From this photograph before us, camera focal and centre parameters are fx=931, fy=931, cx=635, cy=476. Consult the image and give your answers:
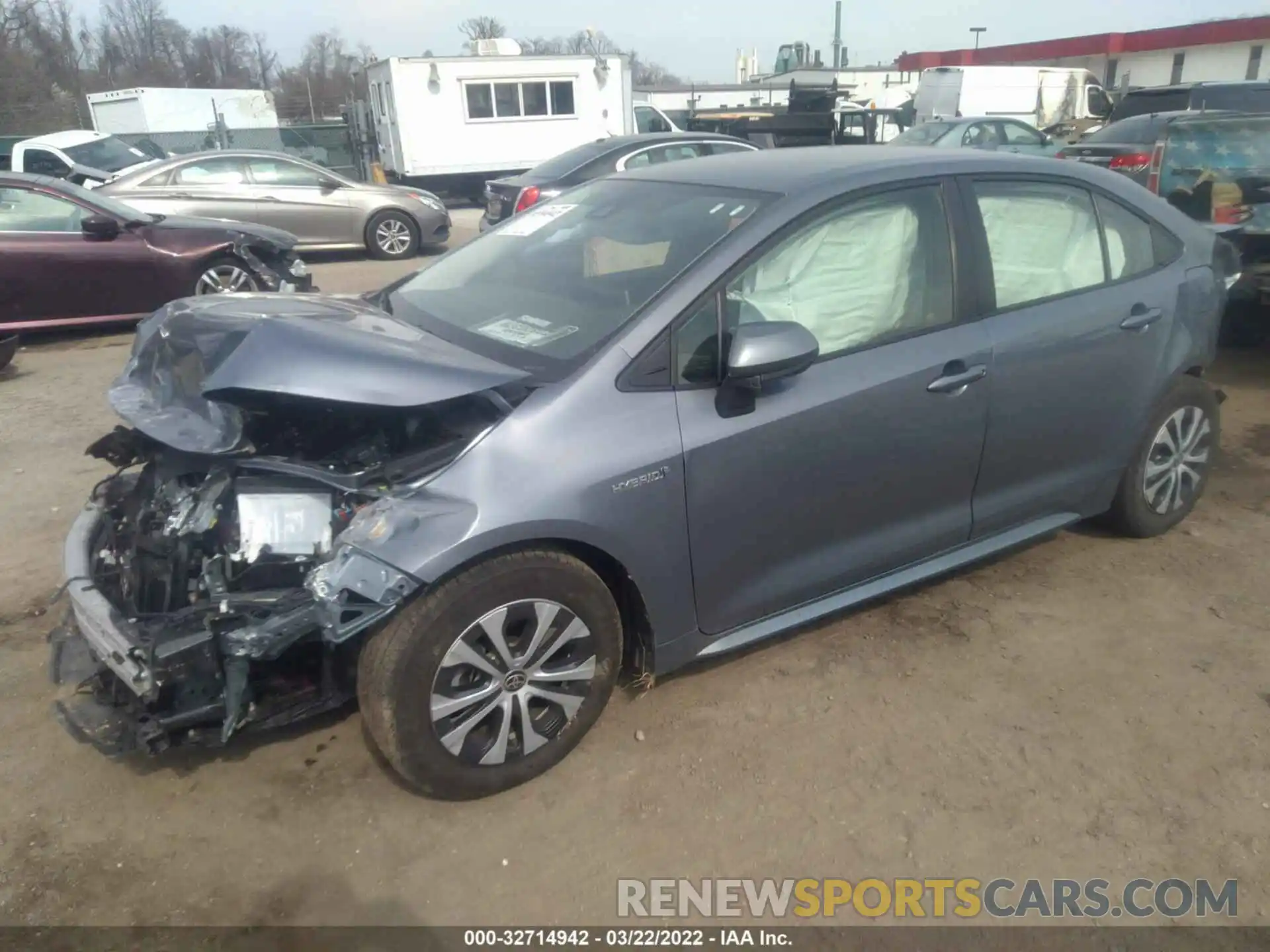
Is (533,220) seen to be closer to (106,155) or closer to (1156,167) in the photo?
(1156,167)

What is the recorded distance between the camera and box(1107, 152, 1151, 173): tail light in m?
8.38

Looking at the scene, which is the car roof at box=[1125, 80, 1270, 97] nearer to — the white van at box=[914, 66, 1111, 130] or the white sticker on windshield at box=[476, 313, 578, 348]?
the white van at box=[914, 66, 1111, 130]

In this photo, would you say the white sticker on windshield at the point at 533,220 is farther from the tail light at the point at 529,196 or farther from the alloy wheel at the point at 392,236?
the alloy wheel at the point at 392,236

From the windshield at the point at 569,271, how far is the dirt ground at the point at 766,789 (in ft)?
4.21

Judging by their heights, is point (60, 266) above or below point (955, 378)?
below

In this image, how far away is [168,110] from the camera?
96.3 ft

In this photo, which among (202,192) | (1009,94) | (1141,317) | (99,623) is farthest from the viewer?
(1009,94)

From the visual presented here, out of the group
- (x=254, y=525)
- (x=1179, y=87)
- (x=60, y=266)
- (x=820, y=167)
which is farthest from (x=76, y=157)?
(x=1179, y=87)

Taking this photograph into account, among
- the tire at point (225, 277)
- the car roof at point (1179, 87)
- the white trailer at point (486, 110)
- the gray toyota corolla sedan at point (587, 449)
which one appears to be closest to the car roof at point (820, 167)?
the gray toyota corolla sedan at point (587, 449)

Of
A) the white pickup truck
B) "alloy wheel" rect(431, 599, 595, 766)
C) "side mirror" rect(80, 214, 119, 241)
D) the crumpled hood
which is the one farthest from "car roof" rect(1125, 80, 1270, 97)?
the white pickup truck

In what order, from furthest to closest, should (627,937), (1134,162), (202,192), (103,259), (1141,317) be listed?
(202,192) → (1134,162) → (103,259) → (1141,317) → (627,937)

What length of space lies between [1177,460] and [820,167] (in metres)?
2.23

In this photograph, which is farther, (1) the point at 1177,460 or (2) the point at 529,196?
(2) the point at 529,196

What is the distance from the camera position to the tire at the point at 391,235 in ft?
41.9
